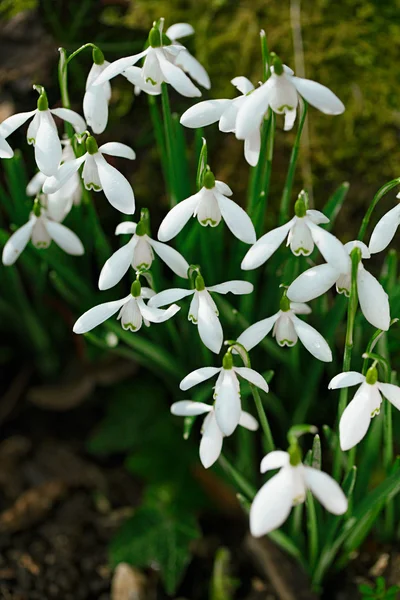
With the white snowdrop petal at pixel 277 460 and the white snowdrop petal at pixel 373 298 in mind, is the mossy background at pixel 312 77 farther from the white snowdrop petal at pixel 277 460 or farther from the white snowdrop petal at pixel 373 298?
the white snowdrop petal at pixel 277 460

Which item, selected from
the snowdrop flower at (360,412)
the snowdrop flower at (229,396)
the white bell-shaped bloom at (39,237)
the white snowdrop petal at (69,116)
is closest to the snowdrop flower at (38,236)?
the white bell-shaped bloom at (39,237)

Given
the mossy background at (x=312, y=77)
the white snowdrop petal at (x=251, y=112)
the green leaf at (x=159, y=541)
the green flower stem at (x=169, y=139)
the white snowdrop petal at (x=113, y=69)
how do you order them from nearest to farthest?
1. the white snowdrop petal at (x=251, y=112)
2. the white snowdrop petal at (x=113, y=69)
3. the green flower stem at (x=169, y=139)
4. the green leaf at (x=159, y=541)
5. the mossy background at (x=312, y=77)

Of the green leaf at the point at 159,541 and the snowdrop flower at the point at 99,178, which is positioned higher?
the snowdrop flower at the point at 99,178

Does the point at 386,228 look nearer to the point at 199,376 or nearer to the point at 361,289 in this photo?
the point at 361,289

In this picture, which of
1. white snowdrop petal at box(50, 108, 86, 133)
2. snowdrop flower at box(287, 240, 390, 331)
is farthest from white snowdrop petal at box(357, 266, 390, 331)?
white snowdrop petal at box(50, 108, 86, 133)

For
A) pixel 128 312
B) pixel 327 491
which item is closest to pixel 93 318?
pixel 128 312

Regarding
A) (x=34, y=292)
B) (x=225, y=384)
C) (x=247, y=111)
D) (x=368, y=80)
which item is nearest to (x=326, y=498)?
(x=225, y=384)
